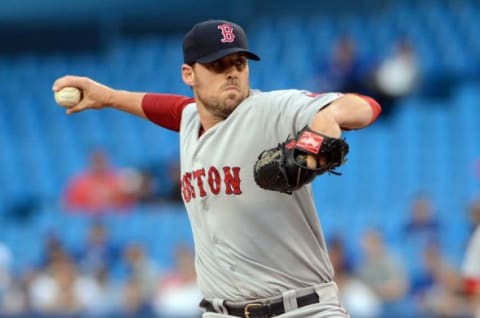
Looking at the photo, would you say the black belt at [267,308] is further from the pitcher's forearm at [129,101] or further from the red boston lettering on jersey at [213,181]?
the pitcher's forearm at [129,101]

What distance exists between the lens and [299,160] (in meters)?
3.74

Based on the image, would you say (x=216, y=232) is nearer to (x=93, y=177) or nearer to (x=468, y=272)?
(x=468, y=272)

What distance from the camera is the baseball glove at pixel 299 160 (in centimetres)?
370

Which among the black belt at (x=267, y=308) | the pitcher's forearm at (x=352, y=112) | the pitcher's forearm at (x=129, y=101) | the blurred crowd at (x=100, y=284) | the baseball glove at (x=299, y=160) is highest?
the blurred crowd at (x=100, y=284)

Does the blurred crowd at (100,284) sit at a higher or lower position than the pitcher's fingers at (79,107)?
higher

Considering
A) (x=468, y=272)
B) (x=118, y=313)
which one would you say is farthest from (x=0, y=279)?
(x=468, y=272)

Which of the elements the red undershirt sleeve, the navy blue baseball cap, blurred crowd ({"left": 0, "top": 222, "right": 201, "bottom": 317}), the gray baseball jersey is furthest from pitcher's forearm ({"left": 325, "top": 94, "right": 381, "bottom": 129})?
Answer: blurred crowd ({"left": 0, "top": 222, "right": 201, "bottom": 317})

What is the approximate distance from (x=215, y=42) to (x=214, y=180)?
1.75ft

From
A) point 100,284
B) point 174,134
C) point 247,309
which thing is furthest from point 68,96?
point 174,134

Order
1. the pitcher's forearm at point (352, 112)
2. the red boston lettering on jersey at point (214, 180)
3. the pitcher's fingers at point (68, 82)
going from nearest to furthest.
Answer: the pitcher's forearm at point (352, 112), the red boston lettering on jersey at point (214, 180), the pitcher's fingers at point (68, 82)

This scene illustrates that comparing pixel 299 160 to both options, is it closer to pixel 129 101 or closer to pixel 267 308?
pixel 267 308

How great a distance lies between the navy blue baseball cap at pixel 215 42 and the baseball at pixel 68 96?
2.68 ft

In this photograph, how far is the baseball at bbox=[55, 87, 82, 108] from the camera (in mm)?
4992

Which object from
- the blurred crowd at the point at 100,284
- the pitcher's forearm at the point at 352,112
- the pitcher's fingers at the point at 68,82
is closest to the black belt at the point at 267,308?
the pitcher's forearm at the point at 352,112
